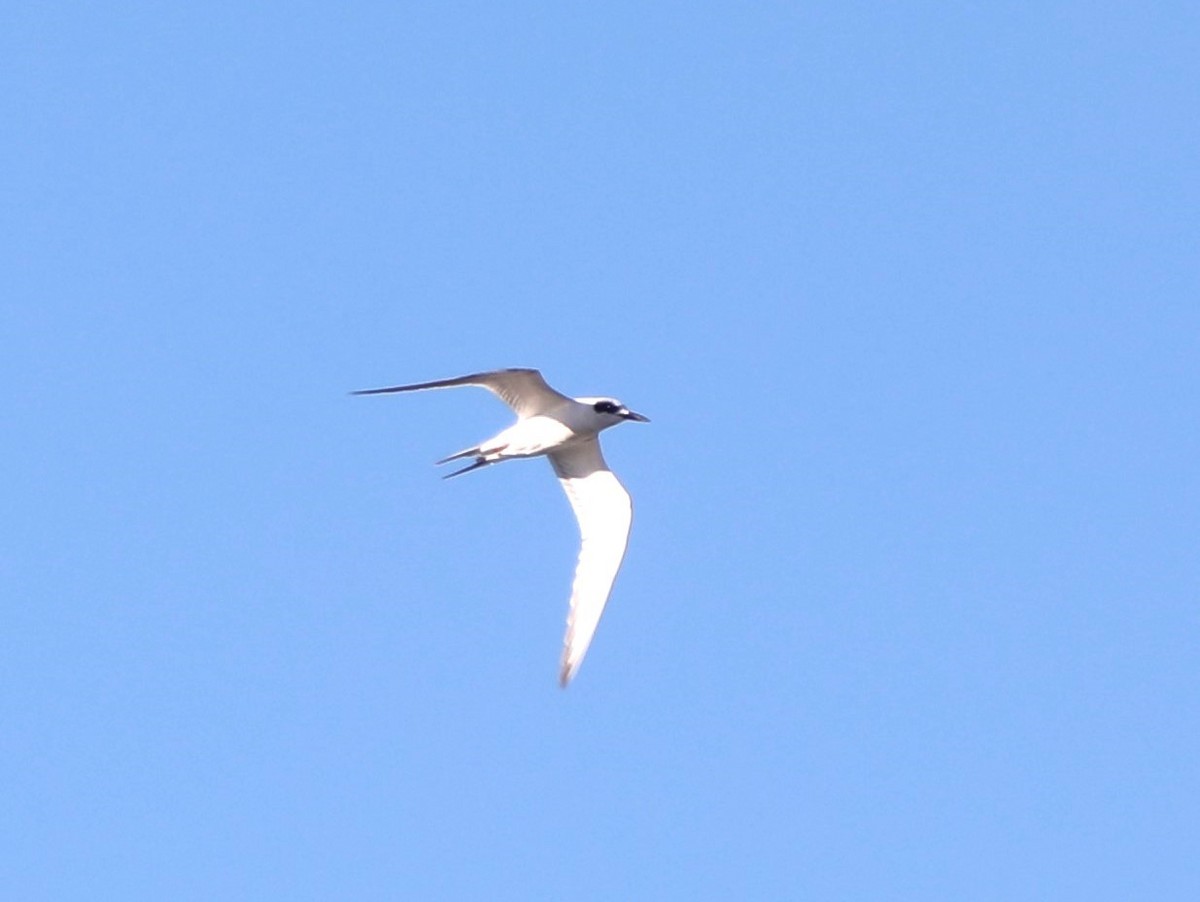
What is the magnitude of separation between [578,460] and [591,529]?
37.7 inches

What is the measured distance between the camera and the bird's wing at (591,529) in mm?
22203

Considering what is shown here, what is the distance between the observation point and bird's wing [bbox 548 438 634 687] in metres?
22.2

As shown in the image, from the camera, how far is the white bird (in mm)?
21672

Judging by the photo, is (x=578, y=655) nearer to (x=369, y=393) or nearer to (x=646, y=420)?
(x=646, y=420)

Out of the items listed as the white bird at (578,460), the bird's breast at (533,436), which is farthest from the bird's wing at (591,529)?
the bird's breast at (533,436)

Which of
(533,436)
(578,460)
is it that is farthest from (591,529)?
(533,436)

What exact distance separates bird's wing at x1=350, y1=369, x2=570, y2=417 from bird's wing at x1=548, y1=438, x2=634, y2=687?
3.04ft

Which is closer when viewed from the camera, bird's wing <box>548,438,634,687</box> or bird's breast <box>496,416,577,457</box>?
bird's breast <box>496,416,577,457</box>

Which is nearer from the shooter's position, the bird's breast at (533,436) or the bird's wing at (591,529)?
the bird's breast at (533,436)

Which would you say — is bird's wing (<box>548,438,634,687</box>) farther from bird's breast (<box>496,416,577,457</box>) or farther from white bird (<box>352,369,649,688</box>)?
bird's breast (<box>496,416,577,457</box>)

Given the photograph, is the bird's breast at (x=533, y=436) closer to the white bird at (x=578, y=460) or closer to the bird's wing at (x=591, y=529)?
the white bird at (x=578, y=460)

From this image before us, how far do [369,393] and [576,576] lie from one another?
213 inches

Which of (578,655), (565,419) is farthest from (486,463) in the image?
(578,655)

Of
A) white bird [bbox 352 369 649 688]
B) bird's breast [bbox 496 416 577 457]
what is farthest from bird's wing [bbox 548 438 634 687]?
bird's breast [bbox 496 416 577 457]
